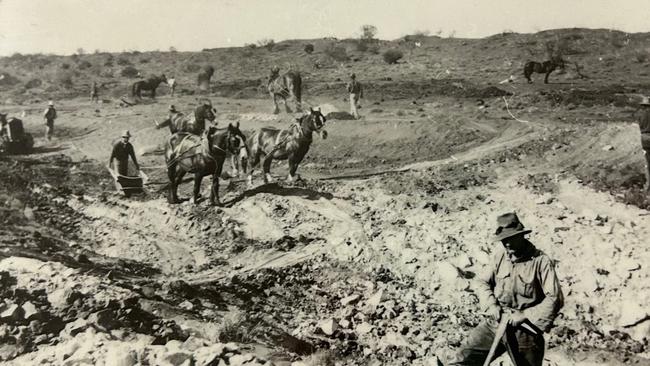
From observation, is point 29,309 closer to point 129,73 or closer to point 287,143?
point 287,143

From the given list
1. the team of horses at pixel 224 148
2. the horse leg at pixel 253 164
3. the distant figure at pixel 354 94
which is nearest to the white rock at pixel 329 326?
the team of horses at pixel 224 148

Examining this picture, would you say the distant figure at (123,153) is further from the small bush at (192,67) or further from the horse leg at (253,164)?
the small bush at (192,67)

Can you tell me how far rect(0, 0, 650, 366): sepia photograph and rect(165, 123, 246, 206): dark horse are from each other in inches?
1.6

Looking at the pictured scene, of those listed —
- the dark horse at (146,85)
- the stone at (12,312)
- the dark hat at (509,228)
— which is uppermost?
the dark horse at (146,85)

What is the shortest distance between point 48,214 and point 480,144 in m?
10.1

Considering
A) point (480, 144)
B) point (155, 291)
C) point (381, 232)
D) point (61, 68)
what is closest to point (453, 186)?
point (381, 232)

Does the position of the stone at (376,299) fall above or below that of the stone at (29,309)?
below

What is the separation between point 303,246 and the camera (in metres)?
8.83

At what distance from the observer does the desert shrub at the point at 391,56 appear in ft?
56.2

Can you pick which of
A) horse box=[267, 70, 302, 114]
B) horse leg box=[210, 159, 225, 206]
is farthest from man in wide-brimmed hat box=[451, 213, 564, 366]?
horse box=[267, 70, 302, 114]

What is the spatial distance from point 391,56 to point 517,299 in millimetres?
13889

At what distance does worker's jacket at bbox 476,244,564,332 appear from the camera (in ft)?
13.5

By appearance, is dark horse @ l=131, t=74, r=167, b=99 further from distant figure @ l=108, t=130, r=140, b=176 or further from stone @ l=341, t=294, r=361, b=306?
stone @ l=341, t=294, r=361, b=306

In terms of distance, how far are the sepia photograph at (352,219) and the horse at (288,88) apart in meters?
0.10
